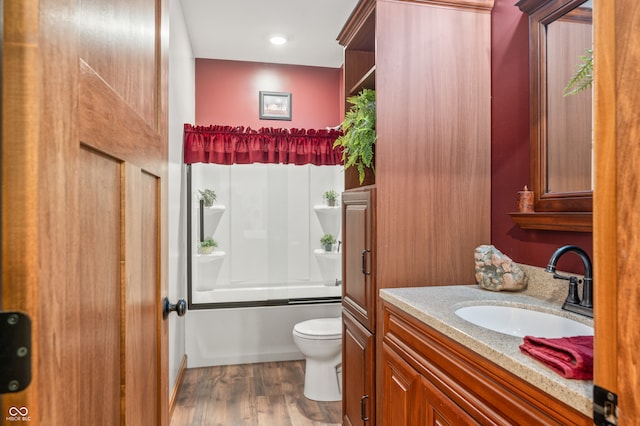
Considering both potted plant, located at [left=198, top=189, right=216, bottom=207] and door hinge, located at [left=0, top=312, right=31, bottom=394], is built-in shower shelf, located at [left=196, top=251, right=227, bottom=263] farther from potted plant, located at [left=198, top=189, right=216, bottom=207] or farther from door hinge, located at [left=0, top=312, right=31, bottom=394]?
door hinge, located at [left=0, top=312, right=31, bottom=394]

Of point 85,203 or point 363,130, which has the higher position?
point 363,130

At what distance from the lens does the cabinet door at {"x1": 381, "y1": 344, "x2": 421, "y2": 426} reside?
55.5 inches

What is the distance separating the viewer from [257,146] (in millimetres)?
3271

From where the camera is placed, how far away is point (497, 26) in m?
1.87

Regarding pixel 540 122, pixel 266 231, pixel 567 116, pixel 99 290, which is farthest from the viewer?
pixel 266 231

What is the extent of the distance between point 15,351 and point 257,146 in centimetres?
295

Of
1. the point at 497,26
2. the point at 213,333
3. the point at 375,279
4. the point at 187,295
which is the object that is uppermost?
the point at 497,26

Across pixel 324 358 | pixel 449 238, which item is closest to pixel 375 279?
pixel 449 238

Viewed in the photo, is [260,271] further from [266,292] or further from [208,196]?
[208,196]

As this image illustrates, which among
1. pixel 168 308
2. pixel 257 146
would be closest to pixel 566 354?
pixel 168 308

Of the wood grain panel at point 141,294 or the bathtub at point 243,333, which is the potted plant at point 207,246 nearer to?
the bathtub at point 243,333

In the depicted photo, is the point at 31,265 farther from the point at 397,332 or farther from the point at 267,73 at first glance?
the point at 267,73

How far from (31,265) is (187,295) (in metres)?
3.03

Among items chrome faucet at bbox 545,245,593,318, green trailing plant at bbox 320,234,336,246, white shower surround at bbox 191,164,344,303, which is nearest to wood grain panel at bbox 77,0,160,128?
chrome faucet at bbox 545,245,593,318
